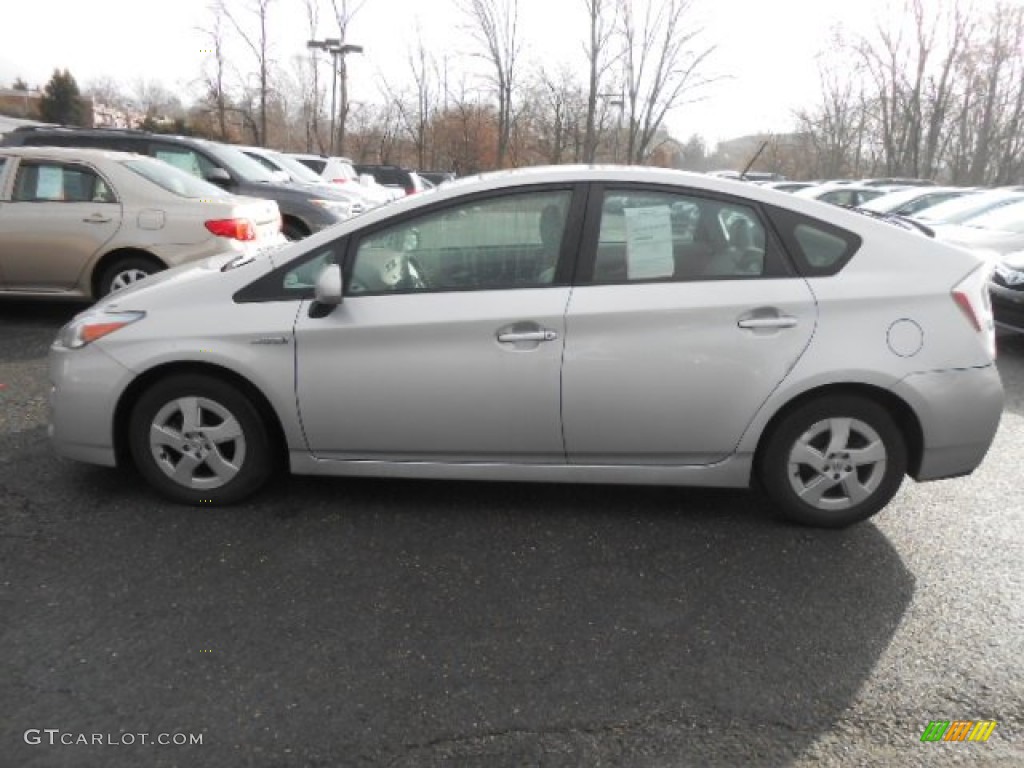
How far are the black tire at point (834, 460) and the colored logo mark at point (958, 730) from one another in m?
1.16

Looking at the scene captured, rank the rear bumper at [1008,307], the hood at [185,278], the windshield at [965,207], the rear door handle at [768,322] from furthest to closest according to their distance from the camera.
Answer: the windshield at [965,207] < the rear bumper at [1008,307] < the hood at [185,278] < the rear door handle at [768,322]

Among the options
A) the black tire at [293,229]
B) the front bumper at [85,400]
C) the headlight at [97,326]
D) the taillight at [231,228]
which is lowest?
the front bumper at [85,400]

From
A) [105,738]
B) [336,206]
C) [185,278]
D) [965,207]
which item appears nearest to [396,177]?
[336,206]

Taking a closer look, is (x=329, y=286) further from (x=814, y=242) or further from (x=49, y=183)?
(x=49, y=183)

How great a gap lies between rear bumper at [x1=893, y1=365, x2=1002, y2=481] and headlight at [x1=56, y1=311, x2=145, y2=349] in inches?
131

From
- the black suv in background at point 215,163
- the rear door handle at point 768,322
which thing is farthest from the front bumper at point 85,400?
the black suv in background at point 215,163

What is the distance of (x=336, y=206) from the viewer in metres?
10.2

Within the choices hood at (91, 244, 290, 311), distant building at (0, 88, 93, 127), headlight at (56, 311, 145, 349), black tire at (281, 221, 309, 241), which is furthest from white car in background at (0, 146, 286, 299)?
distant building at (0, 88, 93, 127)

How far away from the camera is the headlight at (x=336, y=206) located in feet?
32.6

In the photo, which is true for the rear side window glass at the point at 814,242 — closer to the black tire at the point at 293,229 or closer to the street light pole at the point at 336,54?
the black tire at the point at 293,229

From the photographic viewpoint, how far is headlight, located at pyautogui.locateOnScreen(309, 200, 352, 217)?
32.6ft

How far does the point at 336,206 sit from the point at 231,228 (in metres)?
3.66

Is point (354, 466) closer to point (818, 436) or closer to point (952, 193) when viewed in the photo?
point (818, 436)

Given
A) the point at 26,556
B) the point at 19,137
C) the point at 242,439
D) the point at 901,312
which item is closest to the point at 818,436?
the point at 901,312
